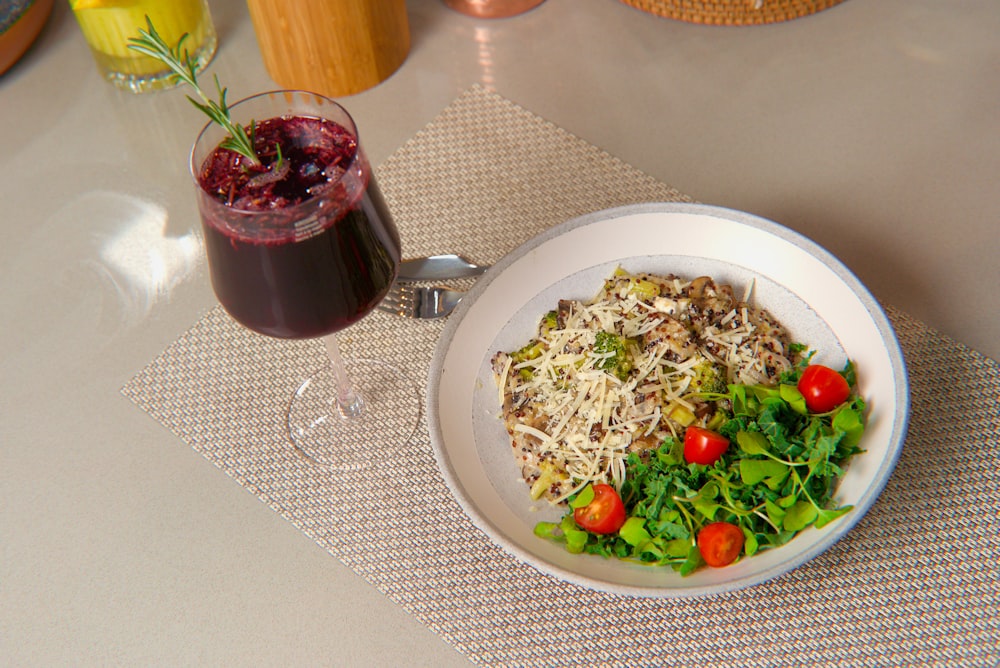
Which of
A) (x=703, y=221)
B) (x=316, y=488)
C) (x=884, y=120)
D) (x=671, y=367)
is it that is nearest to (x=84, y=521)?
(x=316, y=488)

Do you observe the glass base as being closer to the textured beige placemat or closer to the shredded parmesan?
the textured beige placemat

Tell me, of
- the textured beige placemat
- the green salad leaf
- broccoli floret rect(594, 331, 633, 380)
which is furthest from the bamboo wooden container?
the green salad leaf

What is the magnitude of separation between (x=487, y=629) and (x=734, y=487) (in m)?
0.34

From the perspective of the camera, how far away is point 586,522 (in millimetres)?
1080

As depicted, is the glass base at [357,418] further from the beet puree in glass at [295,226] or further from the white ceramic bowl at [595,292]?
the beet puree in glass at [295,226]

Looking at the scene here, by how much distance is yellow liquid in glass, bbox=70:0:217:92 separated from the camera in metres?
1.72

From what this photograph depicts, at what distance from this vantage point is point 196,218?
1.65m

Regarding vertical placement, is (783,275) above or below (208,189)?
below

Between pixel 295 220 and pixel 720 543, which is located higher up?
→ pixel 295 220

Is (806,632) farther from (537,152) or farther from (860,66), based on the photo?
(860,66)

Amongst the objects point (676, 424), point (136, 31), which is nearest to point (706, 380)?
point (676, 424)

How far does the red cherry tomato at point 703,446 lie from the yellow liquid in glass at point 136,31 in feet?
3.84

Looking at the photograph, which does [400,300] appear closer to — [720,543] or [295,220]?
[295,220]

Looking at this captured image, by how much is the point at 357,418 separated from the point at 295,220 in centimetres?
46
